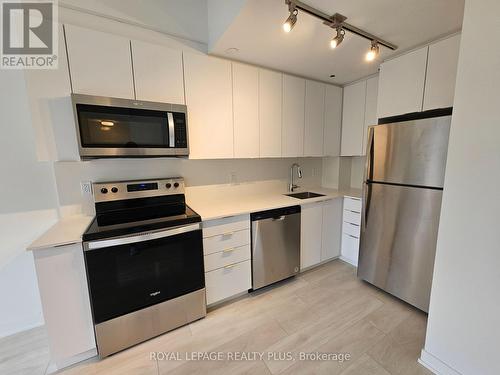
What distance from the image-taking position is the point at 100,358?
1482 millimetres

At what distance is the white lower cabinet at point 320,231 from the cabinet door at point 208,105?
3.84 ft

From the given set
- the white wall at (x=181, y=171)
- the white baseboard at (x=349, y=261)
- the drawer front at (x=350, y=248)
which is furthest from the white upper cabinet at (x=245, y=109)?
the white baseboard at (x=349, y=261)

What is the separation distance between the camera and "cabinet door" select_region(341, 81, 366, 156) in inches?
104

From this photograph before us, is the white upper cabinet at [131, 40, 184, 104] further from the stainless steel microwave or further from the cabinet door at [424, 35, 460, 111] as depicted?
the cabinet door at [424, 35, 460, 111]

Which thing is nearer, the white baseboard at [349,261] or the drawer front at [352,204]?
the drawer front at [352,204]

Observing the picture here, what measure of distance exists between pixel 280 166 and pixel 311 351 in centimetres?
199

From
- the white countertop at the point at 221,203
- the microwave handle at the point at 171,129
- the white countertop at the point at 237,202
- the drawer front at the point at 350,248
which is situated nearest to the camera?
the white countertop at the point at 221,203

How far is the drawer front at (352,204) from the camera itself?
8.16ft

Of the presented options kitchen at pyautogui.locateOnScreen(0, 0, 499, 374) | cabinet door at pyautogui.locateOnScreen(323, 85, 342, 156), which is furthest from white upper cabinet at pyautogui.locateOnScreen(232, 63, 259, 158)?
cabinet door at pyautogui.locateOnScreen(323, 85, 342, 156)

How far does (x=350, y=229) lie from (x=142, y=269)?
2.33m

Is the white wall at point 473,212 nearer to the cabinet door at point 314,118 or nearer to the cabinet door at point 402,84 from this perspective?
the cabinet door at point 402,84

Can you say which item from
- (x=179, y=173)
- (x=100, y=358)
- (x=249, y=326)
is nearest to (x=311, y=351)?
(x=249, y=326)

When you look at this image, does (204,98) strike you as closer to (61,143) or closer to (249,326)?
(61,143)

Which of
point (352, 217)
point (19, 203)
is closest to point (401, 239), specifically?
point (352, 217)
